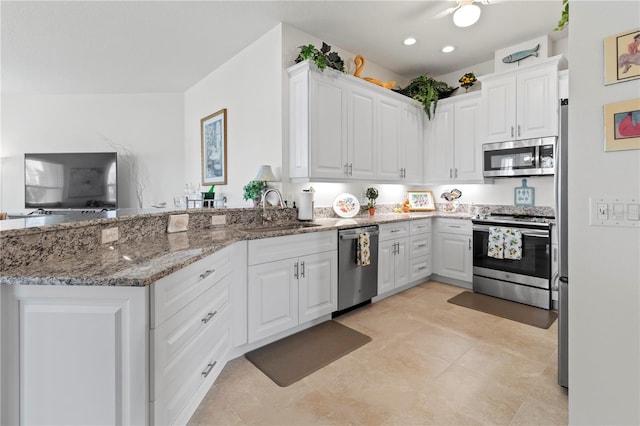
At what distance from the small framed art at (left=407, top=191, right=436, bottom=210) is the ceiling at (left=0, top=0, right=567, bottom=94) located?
178cm

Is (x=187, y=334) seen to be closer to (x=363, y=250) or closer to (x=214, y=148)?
(x=363, y=250)

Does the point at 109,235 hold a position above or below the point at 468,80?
below

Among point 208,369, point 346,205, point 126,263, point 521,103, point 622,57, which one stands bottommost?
point 208,369

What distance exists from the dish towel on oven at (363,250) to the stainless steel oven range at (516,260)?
151 cm

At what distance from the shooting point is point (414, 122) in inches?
167

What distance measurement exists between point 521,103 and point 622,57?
2458 millimetres

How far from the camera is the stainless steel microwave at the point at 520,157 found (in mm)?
3293

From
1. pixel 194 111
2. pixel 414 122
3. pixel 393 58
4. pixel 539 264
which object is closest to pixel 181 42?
pixel 194 111

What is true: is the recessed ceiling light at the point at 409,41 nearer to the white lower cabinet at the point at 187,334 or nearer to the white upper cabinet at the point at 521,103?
the white upper cabinet at the point at 521,103

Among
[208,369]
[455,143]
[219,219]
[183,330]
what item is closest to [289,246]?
[219,219]

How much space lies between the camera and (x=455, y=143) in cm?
414

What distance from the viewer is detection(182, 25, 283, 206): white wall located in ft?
10.3

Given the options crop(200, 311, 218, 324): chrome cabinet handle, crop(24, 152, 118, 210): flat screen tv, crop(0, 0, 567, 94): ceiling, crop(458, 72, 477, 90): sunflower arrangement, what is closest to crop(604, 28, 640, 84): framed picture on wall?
crop(0, 0, 567, 94): ceiling

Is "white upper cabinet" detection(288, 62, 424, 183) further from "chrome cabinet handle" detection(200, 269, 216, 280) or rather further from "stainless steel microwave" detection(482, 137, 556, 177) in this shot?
"chrome cabinet handle" detection(200, 269, 216, 280)
